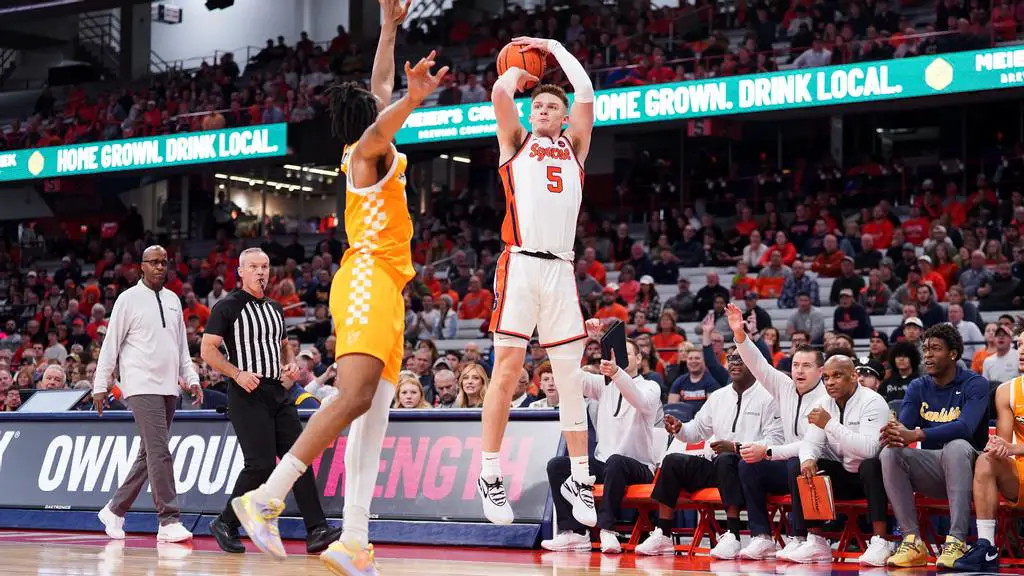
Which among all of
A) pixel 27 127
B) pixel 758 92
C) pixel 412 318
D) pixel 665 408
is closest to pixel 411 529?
pixel 665 408

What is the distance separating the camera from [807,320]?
15625mm

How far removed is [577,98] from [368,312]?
196 cm

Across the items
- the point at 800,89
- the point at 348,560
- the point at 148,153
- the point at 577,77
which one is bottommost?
the point at 348,560

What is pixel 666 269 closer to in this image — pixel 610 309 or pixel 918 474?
pixel 610 309

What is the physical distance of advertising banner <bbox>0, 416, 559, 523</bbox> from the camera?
9406mm

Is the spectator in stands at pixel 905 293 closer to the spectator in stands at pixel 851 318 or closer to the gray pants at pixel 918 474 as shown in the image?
the spectator in stands at pixel 851 318

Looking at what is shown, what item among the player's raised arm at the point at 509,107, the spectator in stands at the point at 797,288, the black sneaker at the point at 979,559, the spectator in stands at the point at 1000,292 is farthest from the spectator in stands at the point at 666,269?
the player's raised arm at the point at 509,107

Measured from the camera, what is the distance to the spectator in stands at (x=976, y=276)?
15984mm

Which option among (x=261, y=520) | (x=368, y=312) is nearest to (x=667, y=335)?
(x=368, y=312)

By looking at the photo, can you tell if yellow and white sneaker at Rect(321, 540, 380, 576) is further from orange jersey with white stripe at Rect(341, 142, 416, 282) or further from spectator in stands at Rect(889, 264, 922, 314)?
spectator in stands at Rect(889, 264, 922, 314)

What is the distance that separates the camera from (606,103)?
21219 millimetres

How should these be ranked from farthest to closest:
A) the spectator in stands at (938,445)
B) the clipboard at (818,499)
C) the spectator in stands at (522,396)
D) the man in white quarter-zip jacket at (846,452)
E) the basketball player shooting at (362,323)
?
1. the spectator in stands at (522,396)
2. the man in white quarter-zip jacket at (846,452)
3. the clipboard at (818,499)
4. the spectator in stands at (938,445)
5. the basketball player shooting at (362,323)

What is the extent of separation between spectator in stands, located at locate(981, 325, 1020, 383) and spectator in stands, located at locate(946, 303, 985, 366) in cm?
133

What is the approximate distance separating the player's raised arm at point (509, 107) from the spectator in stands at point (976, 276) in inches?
432
